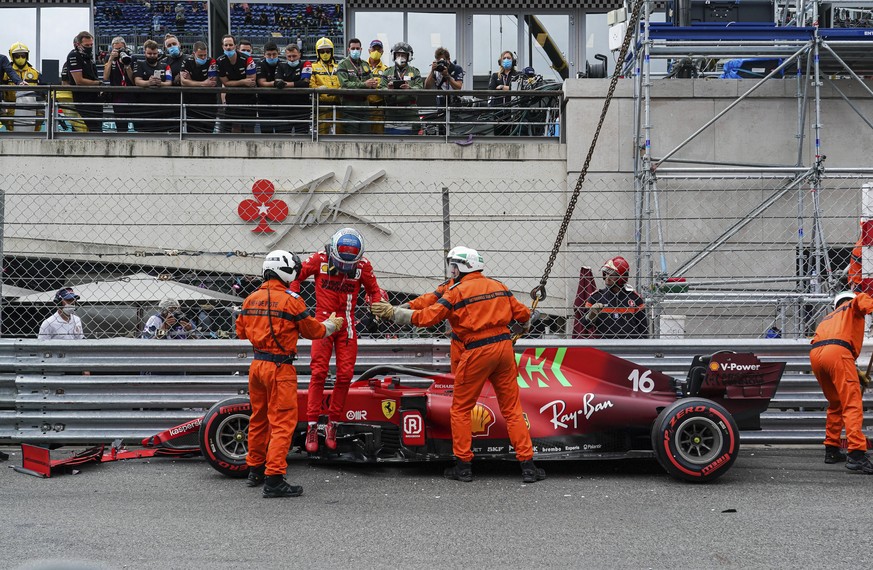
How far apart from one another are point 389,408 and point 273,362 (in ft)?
3.49

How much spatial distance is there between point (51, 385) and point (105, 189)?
467 centimetres

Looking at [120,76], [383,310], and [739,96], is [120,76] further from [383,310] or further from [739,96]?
[739,96]

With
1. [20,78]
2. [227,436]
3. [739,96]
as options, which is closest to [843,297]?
[739,96]

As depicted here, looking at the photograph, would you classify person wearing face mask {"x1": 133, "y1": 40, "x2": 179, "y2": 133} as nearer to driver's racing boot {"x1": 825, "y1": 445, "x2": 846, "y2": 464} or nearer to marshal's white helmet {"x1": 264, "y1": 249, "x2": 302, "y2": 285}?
marshal's white helmet {"x1": 264, "y1": 249, "x2": 302, "y2": 285}

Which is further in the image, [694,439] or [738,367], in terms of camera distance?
[738,367]

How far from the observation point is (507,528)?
579 centimetres

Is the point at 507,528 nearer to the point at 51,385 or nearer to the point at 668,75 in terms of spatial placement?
the point at 51,385

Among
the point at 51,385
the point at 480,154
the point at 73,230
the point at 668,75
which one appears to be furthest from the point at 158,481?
the point at 668,75

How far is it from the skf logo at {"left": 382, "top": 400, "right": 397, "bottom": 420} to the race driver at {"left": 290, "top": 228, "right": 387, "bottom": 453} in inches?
12.8

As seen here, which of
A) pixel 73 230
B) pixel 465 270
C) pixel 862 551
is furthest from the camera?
pixel 73 230

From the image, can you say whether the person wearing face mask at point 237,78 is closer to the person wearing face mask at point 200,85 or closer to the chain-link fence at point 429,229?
the person wearing face mask at point 200,85

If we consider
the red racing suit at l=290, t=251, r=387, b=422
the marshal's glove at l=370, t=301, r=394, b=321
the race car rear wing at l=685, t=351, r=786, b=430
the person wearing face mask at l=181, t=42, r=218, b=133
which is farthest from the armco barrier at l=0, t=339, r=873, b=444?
the person wearing face mask at l=181, t=42, r=218, b=133

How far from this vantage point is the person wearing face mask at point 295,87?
41.6 feet

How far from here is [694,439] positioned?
23.0ft
